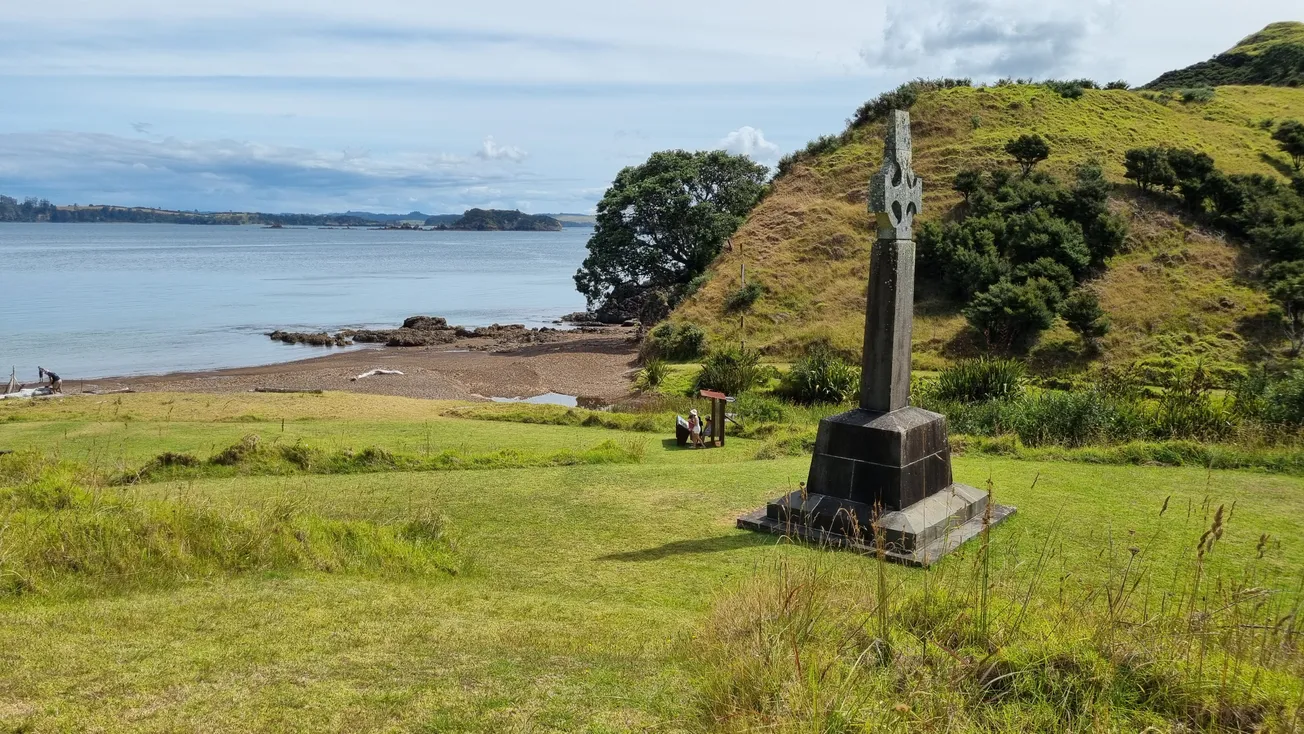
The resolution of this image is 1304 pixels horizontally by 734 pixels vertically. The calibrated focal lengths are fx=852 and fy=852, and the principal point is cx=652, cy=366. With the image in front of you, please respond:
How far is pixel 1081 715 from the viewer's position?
371 cm

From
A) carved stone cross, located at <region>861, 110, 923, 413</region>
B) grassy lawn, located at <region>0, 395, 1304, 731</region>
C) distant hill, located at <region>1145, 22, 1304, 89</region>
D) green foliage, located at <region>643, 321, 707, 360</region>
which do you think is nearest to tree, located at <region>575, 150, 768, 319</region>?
Answer: green foliage, located at <region>643, 321, 707, 360</region>

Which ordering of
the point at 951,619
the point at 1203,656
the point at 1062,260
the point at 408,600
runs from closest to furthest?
the point at 1203,656
the point at 951,619
the point at 408,600
the point at 1062,260

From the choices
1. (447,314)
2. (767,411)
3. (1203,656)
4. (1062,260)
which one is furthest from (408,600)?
(447,314)

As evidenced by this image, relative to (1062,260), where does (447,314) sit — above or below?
below

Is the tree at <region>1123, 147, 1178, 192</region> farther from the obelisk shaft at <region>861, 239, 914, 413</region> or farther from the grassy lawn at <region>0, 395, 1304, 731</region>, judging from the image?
the obelisk shaft at <region>861, 239, 914, 413</region>

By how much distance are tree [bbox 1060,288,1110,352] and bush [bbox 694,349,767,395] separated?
11738 mm

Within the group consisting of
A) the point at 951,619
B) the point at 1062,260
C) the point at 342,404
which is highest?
the point at 1062,260

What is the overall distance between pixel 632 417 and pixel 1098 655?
48.0 feet

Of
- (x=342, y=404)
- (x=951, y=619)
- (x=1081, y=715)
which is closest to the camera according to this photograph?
(x=1081, y=715)

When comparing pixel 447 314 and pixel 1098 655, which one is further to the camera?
pixel 447 314

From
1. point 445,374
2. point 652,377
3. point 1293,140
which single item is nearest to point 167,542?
point 652,377

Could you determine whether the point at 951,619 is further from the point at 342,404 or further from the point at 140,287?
the point at 140,287

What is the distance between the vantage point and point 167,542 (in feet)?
22.5

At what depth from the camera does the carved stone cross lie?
8.60m
